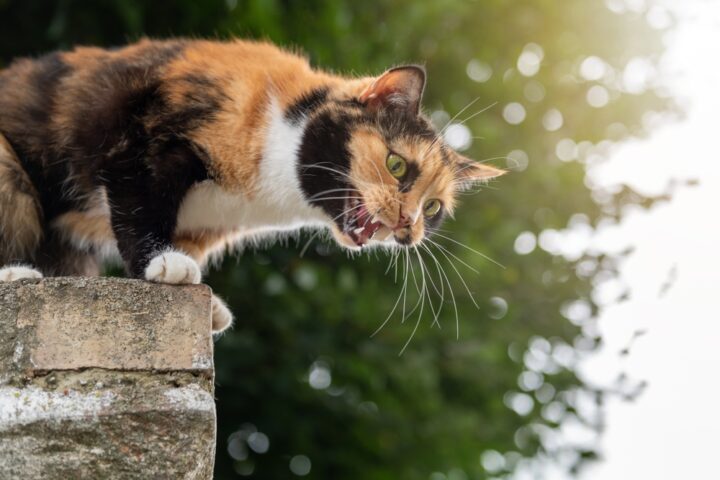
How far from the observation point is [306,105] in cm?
293

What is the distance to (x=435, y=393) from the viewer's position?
4.78 meters

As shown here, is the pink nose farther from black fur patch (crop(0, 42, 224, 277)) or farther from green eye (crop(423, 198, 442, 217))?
black fur patch (crop(0, 42, 224, 277))

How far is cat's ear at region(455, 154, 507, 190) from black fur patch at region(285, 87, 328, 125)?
51 centimetres

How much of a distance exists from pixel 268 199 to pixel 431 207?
553 millimetres

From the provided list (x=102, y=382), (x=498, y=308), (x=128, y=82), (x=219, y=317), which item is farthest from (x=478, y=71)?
(x=102, y=382)

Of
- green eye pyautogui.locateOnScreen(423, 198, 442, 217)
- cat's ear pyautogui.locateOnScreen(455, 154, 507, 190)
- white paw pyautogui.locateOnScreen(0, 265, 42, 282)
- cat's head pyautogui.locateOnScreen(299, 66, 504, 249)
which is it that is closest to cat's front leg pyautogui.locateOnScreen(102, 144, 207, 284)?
white paw pyautogui.locateOnScreen(0, 265, 42, 282)

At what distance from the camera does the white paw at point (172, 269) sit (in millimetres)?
2305

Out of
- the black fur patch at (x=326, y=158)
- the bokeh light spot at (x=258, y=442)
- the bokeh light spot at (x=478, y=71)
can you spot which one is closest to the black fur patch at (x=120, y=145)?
the black fur patch at (x=326, y=158)

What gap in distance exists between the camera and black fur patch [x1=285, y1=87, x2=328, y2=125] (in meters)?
2.88

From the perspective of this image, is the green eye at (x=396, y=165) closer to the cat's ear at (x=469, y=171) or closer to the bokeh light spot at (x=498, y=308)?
the cat's ear at (x=469, y=171)

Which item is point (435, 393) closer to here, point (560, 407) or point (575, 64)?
point (560, 407)

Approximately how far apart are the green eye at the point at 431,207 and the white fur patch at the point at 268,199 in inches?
13.3

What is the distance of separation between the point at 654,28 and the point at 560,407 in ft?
7.84

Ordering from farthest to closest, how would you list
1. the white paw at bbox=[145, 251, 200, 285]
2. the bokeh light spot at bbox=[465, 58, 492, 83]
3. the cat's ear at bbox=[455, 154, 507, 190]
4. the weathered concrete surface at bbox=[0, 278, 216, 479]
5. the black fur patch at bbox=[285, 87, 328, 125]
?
1. the bokeh light spot at bbox=[465, 58, 492, 83]
2. the cat's ear at bbox=[455, 154, 507, 190]
3. the black fur patch at bbox=[285, 87, 328, 125]
4. the white paw at bbox=[145, 251, 200, 285]
5. the weathered concrete surface at bbox=[0, 278, 216, 479]
